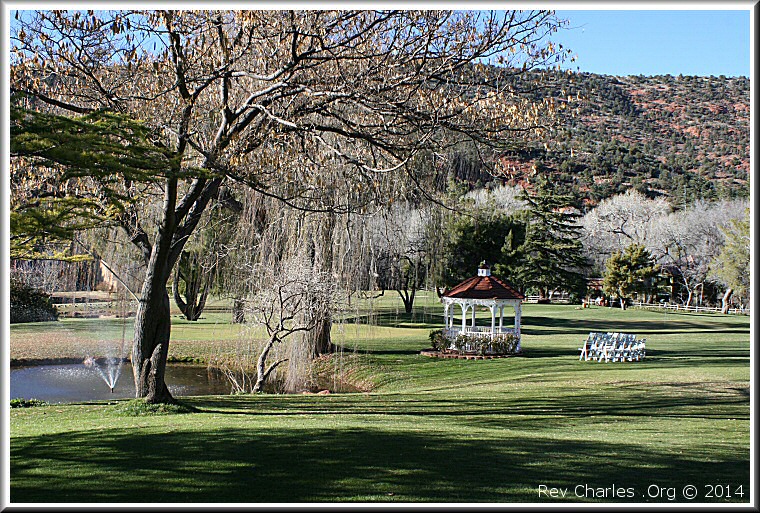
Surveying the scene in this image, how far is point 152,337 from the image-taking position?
1185 centimetres

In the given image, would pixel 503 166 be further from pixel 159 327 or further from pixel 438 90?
pixel 159 327

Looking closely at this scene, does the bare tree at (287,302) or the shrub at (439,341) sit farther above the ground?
the bare tree at (287,302)

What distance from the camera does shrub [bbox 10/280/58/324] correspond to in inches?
1151

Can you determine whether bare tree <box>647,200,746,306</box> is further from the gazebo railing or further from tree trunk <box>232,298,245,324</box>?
tree trunk <box>232,298,245,324</box>

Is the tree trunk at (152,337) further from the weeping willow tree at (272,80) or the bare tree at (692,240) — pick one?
the bare tree at (692,240)

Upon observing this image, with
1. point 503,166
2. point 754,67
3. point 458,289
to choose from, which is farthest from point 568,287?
point 754,67

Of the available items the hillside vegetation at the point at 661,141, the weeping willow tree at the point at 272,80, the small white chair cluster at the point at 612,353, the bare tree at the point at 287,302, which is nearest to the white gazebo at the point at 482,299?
the small white chair cluster at the point at 612,353

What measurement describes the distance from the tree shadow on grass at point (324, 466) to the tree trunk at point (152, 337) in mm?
2723

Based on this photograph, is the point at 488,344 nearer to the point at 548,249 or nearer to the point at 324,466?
the point at 324,466

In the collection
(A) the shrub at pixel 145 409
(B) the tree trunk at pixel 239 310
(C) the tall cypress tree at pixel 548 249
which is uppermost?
(C) the tall cypress tree at pixel 548 249

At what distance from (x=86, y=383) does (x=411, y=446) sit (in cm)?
1418

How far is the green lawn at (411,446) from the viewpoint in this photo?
620cm

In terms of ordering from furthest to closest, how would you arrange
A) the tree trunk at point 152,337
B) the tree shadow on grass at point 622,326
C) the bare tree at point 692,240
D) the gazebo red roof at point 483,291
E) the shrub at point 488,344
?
the bare tree at point 692,240 → the tree shadow on grass at point 622,326 → the gazebo red roof at point 483,291 → the shrub at point 488,344 → the tree trunk at point 152,337

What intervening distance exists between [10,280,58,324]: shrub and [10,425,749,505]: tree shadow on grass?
876 inches
